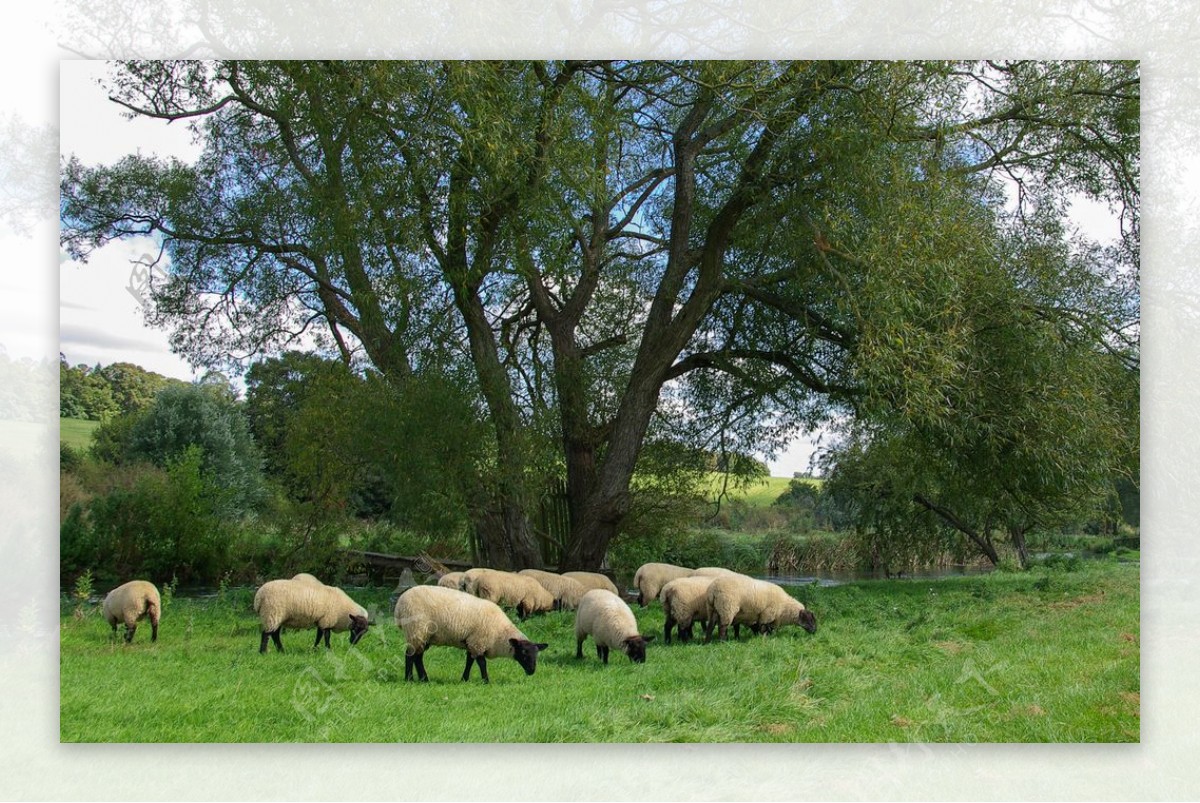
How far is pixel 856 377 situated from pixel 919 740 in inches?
103

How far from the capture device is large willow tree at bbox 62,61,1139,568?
21.9 feet

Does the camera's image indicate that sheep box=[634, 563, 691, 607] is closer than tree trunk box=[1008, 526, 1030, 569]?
No

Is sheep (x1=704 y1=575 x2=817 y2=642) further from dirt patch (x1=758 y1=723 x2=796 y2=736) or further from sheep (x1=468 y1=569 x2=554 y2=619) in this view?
sheep (x1=468 y1=569 x2=554 y2=619)

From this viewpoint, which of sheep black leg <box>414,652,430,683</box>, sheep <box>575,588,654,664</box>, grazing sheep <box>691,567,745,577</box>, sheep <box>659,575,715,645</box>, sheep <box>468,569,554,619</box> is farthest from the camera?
sheep <box>468,569,554,619</box>

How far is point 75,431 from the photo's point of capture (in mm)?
6352

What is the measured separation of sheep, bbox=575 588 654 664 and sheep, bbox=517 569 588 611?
0.92 metres

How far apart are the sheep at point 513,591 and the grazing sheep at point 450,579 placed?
5.2 inches

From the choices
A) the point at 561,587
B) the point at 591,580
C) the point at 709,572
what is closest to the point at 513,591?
the point at 561,587

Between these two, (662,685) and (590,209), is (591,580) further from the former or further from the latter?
(590,209)

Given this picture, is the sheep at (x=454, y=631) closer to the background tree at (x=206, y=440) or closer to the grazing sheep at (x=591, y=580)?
the background tree at (x=206, y=440)

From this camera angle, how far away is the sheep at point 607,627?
21.4 ft

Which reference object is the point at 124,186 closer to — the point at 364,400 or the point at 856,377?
the point at 364,400

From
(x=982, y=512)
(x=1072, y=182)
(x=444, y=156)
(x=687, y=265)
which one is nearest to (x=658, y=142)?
(x=687, y=265)

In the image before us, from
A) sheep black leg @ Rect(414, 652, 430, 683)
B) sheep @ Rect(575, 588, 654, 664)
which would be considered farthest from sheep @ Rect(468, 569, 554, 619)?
sheep black leg @ Rect(414, 652, 430, 683)
